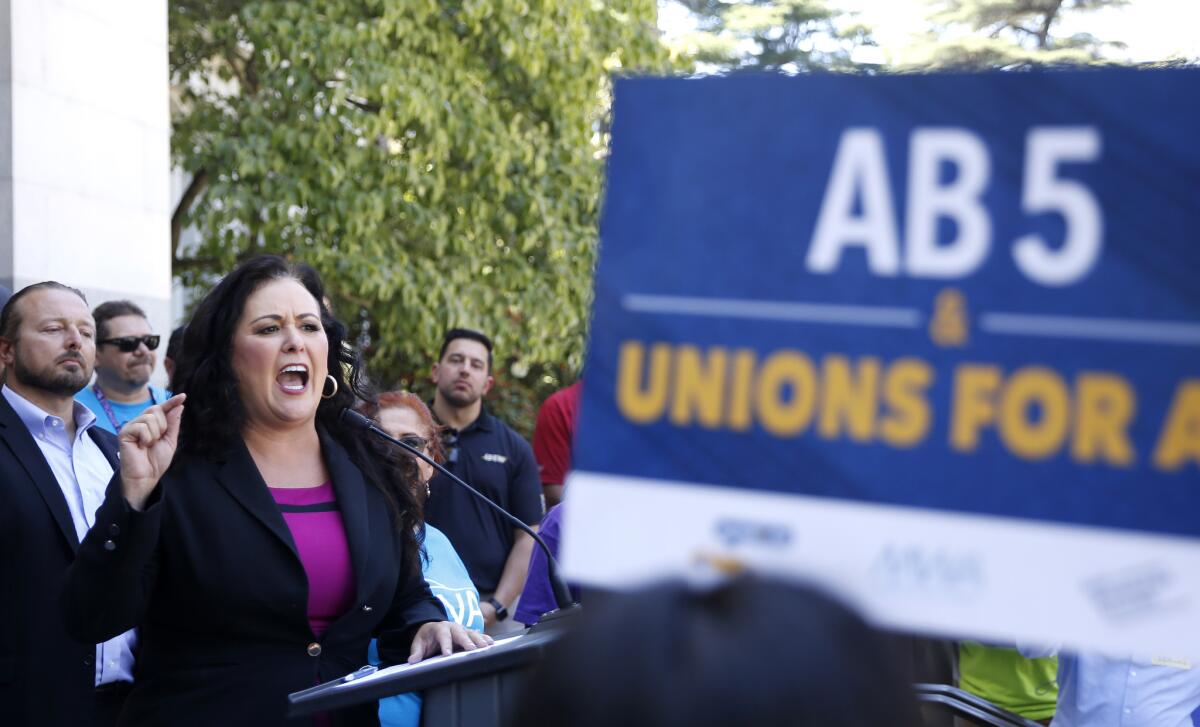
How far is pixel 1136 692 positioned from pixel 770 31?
21.0m

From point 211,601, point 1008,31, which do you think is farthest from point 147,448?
point 1008,31

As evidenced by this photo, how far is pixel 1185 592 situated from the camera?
1.45 metres

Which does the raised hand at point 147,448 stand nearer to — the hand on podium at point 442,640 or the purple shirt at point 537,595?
the hand on podium at point 442,640

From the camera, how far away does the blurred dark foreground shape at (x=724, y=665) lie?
984mm

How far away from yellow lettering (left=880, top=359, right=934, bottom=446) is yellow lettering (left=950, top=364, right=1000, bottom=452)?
3 cm

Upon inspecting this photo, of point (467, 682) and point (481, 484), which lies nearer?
point (467, 682)

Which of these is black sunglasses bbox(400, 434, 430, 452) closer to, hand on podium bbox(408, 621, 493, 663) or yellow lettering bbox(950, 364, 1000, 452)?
hand on podium bbox(408, 621, 493, 663)

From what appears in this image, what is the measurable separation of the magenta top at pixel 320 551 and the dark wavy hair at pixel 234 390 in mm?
179

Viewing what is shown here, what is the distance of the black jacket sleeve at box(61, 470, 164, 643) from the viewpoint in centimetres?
296

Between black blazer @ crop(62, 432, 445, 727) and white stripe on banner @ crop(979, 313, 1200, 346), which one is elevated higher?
white stripe on banner @ crop(979, 313, 1200, 346)

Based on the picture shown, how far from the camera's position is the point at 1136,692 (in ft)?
13.3

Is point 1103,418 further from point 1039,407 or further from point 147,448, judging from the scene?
point 147,448

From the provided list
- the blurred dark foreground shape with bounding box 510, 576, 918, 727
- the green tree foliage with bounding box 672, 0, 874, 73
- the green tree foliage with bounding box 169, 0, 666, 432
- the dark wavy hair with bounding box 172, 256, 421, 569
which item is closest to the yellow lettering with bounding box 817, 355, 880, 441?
the blurred dark foreground shape with bounding box 510, 576, 918, 727

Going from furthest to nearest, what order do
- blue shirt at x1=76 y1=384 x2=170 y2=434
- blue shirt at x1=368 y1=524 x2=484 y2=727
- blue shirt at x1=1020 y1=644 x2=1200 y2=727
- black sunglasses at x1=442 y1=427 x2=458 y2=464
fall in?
black sunglasses at x1=442 y1=427 x2=458 y2=464
blue shirt at x1=76 y1=384 x2=170 y2=434
blue shirt at x1=1020 y1=644 x2=1200 y2=727
blue shirt at x1=368 y1=524 x2=484 y2=727
